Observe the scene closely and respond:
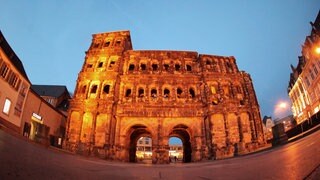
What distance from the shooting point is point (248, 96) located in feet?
88.1

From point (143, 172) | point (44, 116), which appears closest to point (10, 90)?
point (44, 116)

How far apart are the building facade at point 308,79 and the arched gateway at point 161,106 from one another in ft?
42.5

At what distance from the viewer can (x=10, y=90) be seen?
2025cm

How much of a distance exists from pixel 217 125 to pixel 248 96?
6536 millimetres

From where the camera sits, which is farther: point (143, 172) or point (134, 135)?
point (134, 135)

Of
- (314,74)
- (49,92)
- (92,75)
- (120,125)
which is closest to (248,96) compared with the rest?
(314,74)

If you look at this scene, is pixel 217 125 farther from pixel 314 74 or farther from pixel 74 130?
pixel 314 74

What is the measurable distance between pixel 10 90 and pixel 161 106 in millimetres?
16216

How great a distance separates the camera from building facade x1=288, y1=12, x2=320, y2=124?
30.9 meters

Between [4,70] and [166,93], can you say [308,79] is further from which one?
[4,70]

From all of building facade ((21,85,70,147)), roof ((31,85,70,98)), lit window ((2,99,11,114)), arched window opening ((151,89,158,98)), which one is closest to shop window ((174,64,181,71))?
arched window opening ((151,89,158,98))

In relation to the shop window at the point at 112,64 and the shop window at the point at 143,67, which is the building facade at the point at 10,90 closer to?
the shop window at the point at 112,64

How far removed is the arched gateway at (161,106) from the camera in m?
23.2

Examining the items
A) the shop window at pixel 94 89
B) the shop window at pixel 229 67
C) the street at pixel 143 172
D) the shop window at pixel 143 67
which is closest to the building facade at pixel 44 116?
the shop window at pixel 94 89
